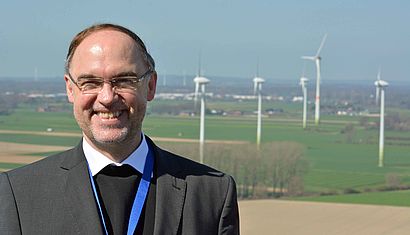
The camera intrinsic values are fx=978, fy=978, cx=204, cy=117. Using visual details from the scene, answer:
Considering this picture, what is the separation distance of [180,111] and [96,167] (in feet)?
476

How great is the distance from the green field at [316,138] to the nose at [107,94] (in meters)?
55.5

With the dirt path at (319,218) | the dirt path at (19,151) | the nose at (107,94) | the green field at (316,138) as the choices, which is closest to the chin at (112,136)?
the nose at (107,94)

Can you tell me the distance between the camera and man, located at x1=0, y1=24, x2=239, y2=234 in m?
3.29

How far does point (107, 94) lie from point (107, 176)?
295 millimetres

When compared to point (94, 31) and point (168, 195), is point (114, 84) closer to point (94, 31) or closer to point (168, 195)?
point (94, 31)

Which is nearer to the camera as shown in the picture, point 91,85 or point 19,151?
point 91,85

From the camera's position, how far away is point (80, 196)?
3.30 metres

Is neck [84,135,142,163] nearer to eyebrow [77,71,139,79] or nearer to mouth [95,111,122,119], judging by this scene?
mouth [95,111,122,119]

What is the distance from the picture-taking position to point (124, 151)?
132 inches

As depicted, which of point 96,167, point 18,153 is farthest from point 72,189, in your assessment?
point 18,153

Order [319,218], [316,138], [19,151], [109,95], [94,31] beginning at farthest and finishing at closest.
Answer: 1. [316,138]
2. [19,151]
3. [319,218]
4. [94,31]
5. [109,95]

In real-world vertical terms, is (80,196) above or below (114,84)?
below

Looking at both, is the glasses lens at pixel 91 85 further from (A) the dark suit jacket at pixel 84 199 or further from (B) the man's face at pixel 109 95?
(A) the dark suit jacket at pixel 84 199

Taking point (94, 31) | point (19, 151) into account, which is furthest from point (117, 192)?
point (19, 151)
